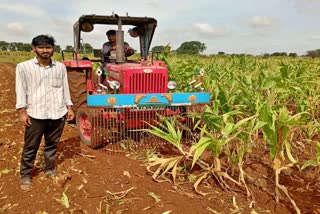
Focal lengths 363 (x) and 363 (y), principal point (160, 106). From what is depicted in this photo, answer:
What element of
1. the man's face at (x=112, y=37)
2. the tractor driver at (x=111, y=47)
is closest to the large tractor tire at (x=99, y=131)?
the tractor driver at (x=111, y=47)

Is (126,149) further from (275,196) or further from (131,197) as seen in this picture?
(275,196)

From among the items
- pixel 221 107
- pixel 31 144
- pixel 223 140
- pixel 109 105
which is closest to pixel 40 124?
pixel 31 144

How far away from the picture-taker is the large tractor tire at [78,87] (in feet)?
17.8

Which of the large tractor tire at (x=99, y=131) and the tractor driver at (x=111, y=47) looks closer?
the large tractor tire at (x=99, y=131)

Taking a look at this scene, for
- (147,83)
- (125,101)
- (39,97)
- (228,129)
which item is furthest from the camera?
(147,83)

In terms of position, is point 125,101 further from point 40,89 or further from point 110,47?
point 110,47

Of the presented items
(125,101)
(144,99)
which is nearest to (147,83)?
(144,99)

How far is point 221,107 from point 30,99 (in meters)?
2.03

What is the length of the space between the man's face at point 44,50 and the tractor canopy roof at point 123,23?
2109 mm

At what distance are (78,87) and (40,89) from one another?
2.11m

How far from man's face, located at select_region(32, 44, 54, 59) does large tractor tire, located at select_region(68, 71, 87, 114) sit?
7.09 feet

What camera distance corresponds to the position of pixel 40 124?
132 inches

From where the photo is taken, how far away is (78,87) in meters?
5.42

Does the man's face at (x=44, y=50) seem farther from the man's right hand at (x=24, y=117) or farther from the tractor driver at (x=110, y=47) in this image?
the tractor driver at (x=110, y=47)
